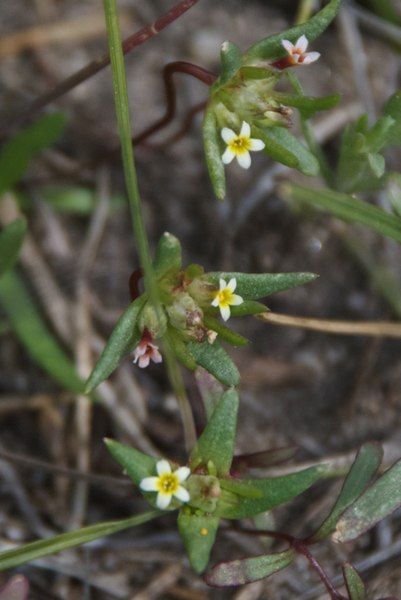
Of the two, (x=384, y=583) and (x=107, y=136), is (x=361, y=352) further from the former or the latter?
(x=107, y=136)

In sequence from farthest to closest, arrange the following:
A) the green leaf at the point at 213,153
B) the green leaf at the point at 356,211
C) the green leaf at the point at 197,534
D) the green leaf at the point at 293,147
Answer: the green leaf at the point at 356,211
the green leaf at the point at 293,147
the green leaf at the point at 213,153
the green leaf at the point at 197,534

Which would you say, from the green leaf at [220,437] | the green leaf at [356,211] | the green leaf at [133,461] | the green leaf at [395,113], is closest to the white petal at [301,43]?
the green leaf at [395,113]

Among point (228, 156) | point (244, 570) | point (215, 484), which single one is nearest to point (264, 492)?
point (215, 484)

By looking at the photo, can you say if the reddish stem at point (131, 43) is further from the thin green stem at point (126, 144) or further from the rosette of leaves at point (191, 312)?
the rosette of leaves at point (191, 312)

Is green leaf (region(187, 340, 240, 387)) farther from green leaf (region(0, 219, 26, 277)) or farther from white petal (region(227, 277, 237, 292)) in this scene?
green leaf (region(0, 219, 26, 277))

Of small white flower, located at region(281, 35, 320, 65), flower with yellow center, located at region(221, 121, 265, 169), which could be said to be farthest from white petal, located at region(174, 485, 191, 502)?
small white flower, located at region(281, 35, 320, 65)

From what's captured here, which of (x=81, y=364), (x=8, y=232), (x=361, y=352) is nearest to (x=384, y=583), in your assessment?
(x=361, y=352)

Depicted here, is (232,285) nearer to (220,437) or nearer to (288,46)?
(220,437)
